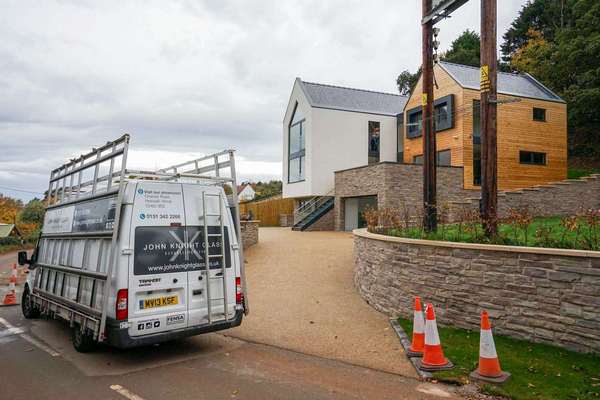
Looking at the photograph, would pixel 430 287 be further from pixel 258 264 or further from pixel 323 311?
pixel 258 264

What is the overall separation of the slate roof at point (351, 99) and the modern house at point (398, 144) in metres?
0.09

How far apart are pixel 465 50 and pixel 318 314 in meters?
40.7

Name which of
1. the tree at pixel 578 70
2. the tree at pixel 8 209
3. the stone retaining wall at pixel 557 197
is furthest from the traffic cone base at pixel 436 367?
the tree at pixel 8 209

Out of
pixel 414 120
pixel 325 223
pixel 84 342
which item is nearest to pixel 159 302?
pixel 84 342

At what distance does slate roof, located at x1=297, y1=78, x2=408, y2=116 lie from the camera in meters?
30.2

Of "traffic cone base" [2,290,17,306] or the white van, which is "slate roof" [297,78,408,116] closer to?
"traffic cone base" [2,290,17,306]

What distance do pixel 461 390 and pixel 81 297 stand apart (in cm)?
552

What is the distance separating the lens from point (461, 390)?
203 inches

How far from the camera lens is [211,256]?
667 centimetres

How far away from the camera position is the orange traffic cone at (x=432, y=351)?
5758 millimetres

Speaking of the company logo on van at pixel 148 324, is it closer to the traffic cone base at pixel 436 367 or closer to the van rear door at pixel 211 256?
the van rear door at pixel 211 256

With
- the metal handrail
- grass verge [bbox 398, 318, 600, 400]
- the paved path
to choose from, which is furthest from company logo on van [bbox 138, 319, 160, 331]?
the metal handrail

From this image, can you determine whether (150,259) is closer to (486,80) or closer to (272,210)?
(486,80)

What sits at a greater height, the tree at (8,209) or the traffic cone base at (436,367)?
the tree at (8,209)
